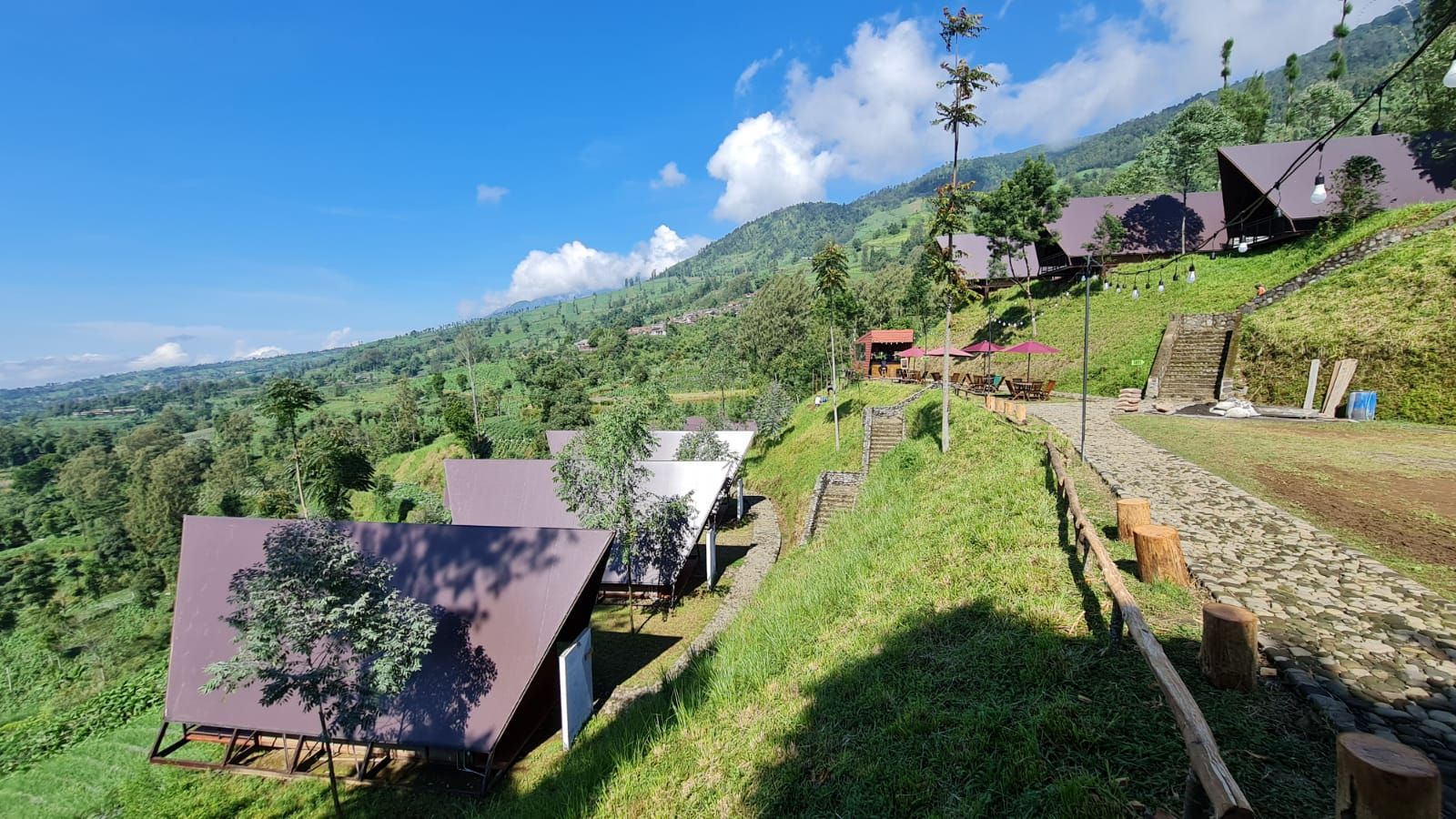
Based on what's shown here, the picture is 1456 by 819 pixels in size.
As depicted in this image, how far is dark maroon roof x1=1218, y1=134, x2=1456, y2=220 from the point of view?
2323cm

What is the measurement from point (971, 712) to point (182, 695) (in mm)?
14950

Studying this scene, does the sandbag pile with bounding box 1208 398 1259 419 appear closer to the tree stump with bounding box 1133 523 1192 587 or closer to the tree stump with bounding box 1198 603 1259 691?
the tree stump with bounding box 1133 523 1192 587

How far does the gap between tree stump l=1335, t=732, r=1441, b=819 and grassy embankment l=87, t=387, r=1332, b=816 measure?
1.68 meters

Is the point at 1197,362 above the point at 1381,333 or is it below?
below

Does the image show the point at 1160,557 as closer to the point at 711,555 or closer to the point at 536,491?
the point at 711,555

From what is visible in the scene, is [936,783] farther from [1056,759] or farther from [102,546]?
[102,546]

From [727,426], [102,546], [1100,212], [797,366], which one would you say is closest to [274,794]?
[727,426]

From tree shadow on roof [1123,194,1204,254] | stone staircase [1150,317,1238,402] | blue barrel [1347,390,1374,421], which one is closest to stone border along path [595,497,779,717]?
stone staircase [1150,317,1238,402]

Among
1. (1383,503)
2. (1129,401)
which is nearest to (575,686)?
(1383,503)

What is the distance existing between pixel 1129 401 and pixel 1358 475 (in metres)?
9.78

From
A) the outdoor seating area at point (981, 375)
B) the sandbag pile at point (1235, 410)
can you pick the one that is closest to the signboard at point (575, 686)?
the outdoor seating area at point (981, 375)

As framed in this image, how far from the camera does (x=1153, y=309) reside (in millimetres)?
24344

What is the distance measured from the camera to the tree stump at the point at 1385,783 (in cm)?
184

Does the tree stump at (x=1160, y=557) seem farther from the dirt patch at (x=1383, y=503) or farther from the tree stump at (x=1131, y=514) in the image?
the dirt patch at (x=1383, y=503)
